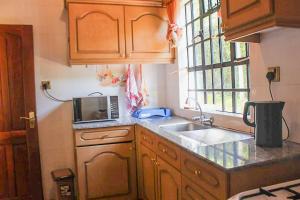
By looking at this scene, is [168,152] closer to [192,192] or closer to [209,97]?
[192,192]

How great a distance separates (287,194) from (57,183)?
7.22 ft

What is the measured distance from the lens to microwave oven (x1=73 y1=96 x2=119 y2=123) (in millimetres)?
2744

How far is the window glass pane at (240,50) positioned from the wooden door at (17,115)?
200 centimetres

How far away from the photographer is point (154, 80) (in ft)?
10.7

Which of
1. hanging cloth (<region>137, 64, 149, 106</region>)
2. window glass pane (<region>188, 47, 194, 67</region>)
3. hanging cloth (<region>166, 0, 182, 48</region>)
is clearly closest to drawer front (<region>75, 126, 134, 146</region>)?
hanging cloth (<region>137, 64, 149, 106</region>)

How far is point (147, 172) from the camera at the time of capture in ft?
8.05

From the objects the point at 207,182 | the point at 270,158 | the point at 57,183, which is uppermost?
the point at 270,158

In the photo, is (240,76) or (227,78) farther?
(227,78)

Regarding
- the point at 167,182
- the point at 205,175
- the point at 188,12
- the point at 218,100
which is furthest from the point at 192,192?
the point at 188,12

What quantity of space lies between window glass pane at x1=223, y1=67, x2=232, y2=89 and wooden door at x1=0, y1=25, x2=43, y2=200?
1899 millimetres

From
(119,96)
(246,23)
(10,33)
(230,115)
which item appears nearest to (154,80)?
(119,96)

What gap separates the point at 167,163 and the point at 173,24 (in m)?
1.46

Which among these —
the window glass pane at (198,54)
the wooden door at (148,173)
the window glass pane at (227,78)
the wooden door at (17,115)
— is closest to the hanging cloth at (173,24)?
the window glass pane at (198,54)

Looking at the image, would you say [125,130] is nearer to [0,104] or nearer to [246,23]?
[0,104]
